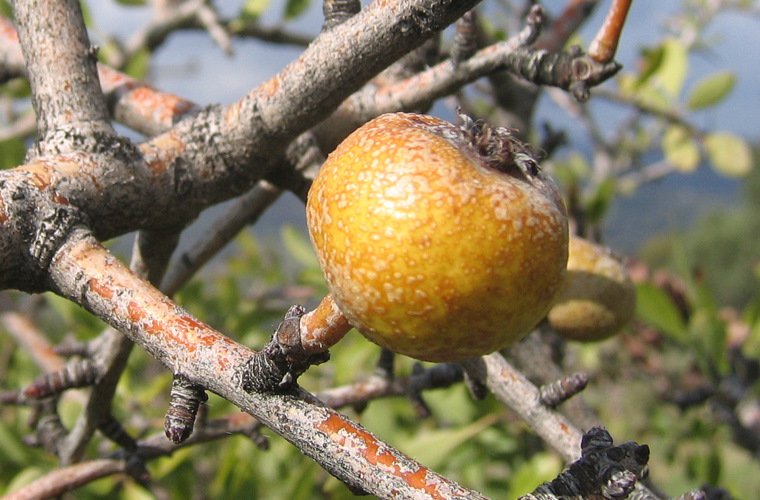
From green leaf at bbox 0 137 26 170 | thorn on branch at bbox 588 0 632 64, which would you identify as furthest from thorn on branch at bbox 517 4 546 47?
green leaf at bbox 0 137 26 170

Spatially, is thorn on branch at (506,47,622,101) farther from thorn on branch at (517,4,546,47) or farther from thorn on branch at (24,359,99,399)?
thorn on branch at (24,359,99,399)

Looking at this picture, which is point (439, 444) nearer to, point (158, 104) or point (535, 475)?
point (535, 475)

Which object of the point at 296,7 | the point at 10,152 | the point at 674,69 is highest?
the point at 296,7

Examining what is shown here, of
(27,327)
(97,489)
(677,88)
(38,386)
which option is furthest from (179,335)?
(677,88)

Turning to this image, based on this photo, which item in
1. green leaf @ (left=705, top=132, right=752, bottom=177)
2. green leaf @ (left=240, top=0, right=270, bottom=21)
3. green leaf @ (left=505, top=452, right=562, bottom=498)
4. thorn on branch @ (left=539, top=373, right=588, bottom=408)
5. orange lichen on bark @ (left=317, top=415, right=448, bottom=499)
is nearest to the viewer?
orange lichen on bark @ (left=317, top=415, right=448, bottom=499)

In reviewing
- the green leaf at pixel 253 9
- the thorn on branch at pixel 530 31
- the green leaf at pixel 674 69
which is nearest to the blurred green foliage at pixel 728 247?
the green leaf at pixel 674 69

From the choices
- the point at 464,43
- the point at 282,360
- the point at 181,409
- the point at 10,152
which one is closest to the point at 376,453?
the point at 282,360
